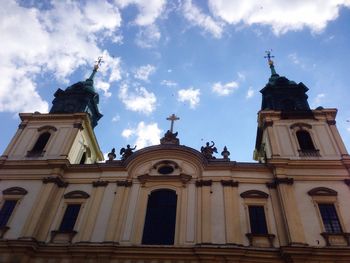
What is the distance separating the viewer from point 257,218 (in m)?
16.7

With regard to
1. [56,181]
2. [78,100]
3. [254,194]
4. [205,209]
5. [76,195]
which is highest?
[78,100]

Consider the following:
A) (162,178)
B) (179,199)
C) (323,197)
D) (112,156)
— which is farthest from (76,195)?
(323,197)

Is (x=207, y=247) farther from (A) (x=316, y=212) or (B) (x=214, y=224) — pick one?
(A) (x=316, y=212)

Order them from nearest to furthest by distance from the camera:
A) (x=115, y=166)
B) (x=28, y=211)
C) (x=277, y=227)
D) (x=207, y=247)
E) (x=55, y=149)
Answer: (x=207, y=247) < (x=277, y=227) < (x=28, y=211) < (x=115, y=166) < (x=55, y=149)

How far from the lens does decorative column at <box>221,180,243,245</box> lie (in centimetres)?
1564

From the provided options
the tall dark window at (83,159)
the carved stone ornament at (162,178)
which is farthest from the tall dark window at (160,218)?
the tall dark window at (83,159)

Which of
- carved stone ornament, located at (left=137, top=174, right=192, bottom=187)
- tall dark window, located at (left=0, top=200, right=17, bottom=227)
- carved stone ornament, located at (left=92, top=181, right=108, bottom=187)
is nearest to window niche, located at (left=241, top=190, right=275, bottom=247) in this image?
carved stone ornament, located at (left=137, top=174, right=192, bottom=187)

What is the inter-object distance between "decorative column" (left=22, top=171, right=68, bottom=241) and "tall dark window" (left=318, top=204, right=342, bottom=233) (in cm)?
1333

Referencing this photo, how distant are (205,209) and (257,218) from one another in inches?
99.5

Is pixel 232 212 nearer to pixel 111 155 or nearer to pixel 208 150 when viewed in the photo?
pixel 208 150

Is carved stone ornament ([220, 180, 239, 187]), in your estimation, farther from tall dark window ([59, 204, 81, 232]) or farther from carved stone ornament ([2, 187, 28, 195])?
carved stone ornament ([2, 187, 28, 195])

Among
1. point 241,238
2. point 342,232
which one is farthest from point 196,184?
point 342,232

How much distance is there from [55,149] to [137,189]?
20.8 feet

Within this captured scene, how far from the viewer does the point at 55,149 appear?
840 inches
